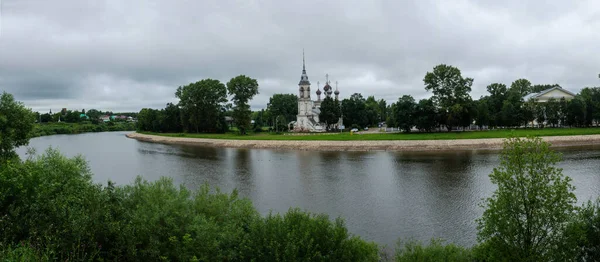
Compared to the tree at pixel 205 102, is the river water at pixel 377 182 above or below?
below

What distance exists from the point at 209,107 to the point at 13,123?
2520 inches

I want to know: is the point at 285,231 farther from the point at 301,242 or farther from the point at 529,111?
the point at 529,111

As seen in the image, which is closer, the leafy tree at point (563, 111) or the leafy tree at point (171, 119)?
the leafy tree at point (563, 111)

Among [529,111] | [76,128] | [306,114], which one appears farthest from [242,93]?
[76,128]

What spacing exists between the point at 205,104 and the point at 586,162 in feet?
236

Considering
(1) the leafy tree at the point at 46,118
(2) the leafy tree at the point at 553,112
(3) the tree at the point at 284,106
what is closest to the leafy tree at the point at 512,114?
(2) the leafy tree at the point at 553,112

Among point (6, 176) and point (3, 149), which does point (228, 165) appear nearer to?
point (3, 149)

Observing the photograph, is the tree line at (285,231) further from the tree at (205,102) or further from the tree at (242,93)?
the tree at (205,102)

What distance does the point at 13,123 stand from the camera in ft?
74.5

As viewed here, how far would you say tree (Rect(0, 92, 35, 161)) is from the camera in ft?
72.4

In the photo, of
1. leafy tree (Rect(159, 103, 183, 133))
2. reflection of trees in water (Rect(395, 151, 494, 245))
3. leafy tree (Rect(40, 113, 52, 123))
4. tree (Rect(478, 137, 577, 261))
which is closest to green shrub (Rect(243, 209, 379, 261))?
tree (Rect(478, 137, 577, 261))

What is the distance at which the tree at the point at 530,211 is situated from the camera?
9797 mm

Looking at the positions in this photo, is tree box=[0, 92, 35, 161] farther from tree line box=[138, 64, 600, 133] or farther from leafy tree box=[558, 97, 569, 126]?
leafy tree box=[558, 97, 569, 126]

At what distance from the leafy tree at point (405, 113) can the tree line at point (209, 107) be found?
103 feet
